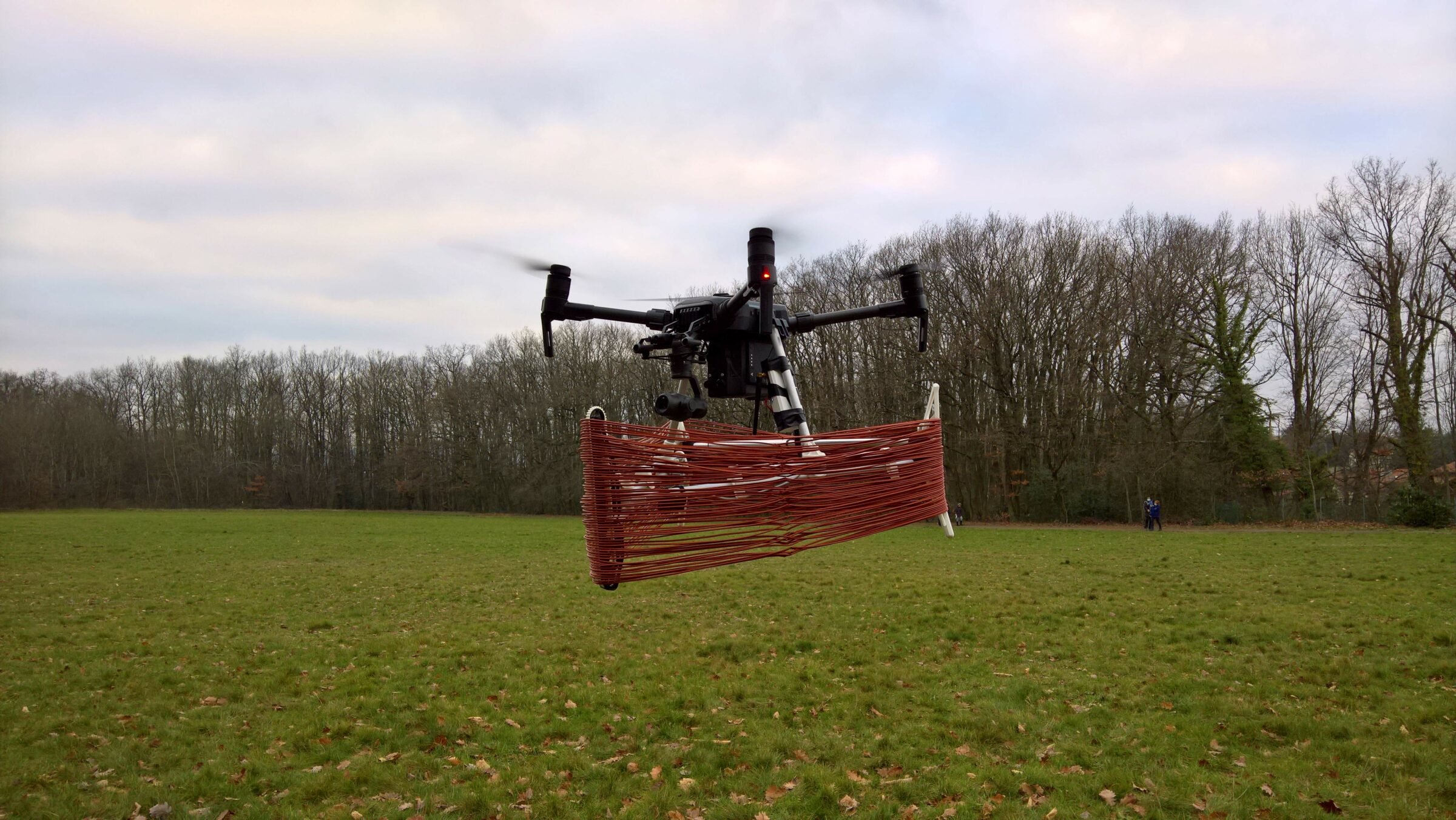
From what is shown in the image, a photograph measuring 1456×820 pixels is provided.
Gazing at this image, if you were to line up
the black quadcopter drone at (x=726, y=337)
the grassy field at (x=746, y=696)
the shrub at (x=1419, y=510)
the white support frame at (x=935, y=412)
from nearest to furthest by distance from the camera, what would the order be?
the black quadcopter drone at (x=726, y=337) < the white support frame at (x=935, y=412) < the grassy field at (x=746, y=696) < the shrub at (x=1419, y=510)

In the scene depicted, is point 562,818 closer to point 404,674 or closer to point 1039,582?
point 404,674

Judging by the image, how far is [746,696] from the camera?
31.6ft

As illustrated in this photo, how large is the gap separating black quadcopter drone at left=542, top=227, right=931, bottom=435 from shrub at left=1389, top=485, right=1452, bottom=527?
37650 millimetres

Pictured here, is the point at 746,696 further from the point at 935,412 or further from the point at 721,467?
the point at 721,467

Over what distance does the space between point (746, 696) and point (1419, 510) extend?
33.8 meters

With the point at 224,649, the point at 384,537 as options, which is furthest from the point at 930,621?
the point at 384,537

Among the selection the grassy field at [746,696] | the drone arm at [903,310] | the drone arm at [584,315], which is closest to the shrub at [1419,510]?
the grassy field at [746,696]

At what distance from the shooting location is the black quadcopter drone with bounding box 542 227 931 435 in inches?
140

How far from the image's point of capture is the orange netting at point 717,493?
11.7 ft

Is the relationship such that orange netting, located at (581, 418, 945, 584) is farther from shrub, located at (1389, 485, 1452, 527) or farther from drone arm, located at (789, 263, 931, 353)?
shrub, located at (1389, 485, 1452, 527)

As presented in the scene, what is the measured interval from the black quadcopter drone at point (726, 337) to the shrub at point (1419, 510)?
37650mm

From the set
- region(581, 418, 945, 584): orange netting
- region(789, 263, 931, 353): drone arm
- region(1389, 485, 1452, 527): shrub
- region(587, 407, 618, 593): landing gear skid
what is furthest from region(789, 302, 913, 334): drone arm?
region(1389, 485, 1452, 527): shrub

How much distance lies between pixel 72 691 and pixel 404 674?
3.49 m

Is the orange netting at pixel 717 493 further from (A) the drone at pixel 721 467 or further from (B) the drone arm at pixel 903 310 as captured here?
(B) the drone arm at pixel 903 310
